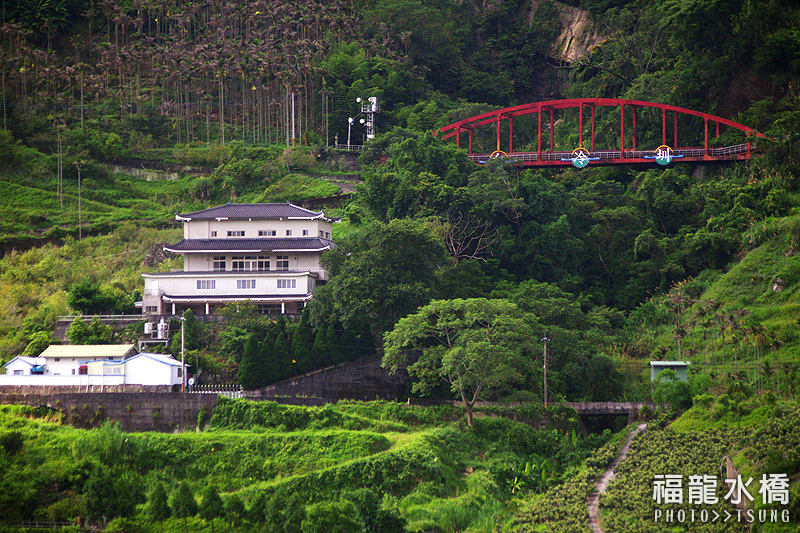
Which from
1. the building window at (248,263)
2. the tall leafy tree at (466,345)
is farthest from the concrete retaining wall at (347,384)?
the building window at (248,263)

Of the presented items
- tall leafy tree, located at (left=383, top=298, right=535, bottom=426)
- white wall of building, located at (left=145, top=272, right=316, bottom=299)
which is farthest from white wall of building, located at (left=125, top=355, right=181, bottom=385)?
tall leafy tree, located at (left=383, top=298, right=535, bottom=426)

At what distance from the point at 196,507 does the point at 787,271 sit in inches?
1185


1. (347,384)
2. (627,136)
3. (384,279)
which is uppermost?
(627,136)

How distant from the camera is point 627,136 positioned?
227ft

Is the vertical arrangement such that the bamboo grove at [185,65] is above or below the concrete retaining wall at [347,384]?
above

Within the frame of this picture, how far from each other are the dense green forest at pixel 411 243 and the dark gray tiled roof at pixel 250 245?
11.4ft

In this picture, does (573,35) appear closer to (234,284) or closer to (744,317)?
(234,284)

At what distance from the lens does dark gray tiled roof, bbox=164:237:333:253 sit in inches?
2160

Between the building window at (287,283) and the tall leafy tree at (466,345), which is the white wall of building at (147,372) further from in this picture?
the tall leafy tree at (466,345)

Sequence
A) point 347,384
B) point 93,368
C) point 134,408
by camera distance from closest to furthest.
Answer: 1. point 134,408
2. point 347,384
3. point 93,368

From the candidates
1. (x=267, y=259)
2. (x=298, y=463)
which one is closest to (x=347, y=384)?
(x=298, y=463)

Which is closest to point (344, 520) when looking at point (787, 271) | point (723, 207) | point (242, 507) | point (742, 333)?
point (242, 507)

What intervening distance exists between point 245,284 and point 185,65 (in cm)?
3589

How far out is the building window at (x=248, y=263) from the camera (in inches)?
2196
